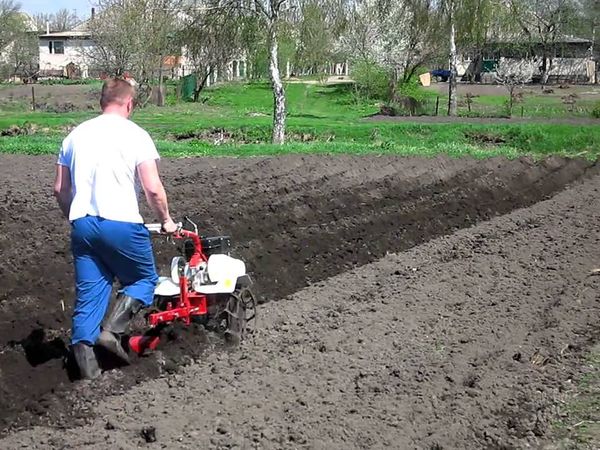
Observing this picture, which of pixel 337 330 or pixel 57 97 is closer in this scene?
pixel 337 330

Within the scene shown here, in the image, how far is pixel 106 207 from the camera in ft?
18.6

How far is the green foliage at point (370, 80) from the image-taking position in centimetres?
4672

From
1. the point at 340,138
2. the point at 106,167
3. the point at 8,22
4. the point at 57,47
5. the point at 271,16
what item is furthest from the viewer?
the point at 57,47

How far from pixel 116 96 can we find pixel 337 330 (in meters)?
2.57

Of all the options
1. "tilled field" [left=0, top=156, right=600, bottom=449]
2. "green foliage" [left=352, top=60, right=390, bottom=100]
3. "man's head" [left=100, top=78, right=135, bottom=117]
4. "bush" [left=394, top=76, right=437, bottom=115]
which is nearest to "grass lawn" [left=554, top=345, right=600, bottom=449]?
"tilled field" [left=0, top=156, right=600, bottom=449]

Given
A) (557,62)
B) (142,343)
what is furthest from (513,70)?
(142,343)

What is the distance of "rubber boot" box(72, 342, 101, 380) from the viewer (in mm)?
5734

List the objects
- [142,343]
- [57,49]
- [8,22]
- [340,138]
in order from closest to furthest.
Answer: [142,343]
[340,138]
[8,22]
[57,49]

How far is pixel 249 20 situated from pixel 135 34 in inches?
675

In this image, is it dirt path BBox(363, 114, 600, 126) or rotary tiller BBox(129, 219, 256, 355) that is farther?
dirt path BBox(363, 114, 600, 126)

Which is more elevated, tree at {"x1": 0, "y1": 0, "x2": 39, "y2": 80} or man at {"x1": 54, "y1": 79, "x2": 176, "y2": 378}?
tree at {"x1": 0, "y1": 0, "x2": 39, "y2": 80}

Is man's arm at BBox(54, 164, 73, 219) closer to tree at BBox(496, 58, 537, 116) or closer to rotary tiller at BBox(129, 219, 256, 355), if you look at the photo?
rotary tiller at BBox(129, 219, 256, 355)

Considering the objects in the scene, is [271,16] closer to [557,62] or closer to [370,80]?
[370,80]

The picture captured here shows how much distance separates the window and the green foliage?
42.6 metres
